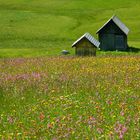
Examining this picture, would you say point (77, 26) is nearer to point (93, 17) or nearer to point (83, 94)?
point (93, 17)

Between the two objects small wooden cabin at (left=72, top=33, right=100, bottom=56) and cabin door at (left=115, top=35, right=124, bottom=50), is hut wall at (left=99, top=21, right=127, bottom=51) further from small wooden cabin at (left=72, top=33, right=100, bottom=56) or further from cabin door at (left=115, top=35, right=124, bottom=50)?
small wooden cabin at (left=72, top=33, right=100, bottom=56)

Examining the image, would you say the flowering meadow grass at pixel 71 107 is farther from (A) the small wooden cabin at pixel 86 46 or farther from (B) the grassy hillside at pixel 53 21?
(B) the grassy hillside at pixel 53 21

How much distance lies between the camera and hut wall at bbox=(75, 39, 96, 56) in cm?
4559

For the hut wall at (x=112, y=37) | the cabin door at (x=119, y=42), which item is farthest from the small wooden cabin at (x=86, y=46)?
the cabin door at (x=119, y=42)

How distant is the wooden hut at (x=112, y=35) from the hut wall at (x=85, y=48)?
1248 centimetres

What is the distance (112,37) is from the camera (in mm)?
60344

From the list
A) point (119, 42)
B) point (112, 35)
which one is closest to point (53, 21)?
point (112, 35)

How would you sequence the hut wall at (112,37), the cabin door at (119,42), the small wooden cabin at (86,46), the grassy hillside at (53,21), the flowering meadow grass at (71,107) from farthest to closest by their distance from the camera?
1. the grassy hillside at (53,21)
2. the hut wall at (112,37)
3. the cabin door at (119,42)
4. the small wooden cabin at (86,46)
5. the flowering meadow grass at (71,107)

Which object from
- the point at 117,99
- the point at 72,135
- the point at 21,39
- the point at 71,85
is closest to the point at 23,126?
the point at 72,135

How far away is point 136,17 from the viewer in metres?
87.6

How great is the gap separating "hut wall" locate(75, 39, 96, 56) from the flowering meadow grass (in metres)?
28.6

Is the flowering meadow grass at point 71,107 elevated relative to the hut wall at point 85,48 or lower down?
elevated

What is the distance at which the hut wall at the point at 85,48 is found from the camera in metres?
45.6

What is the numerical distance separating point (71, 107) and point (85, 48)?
35.2 m
